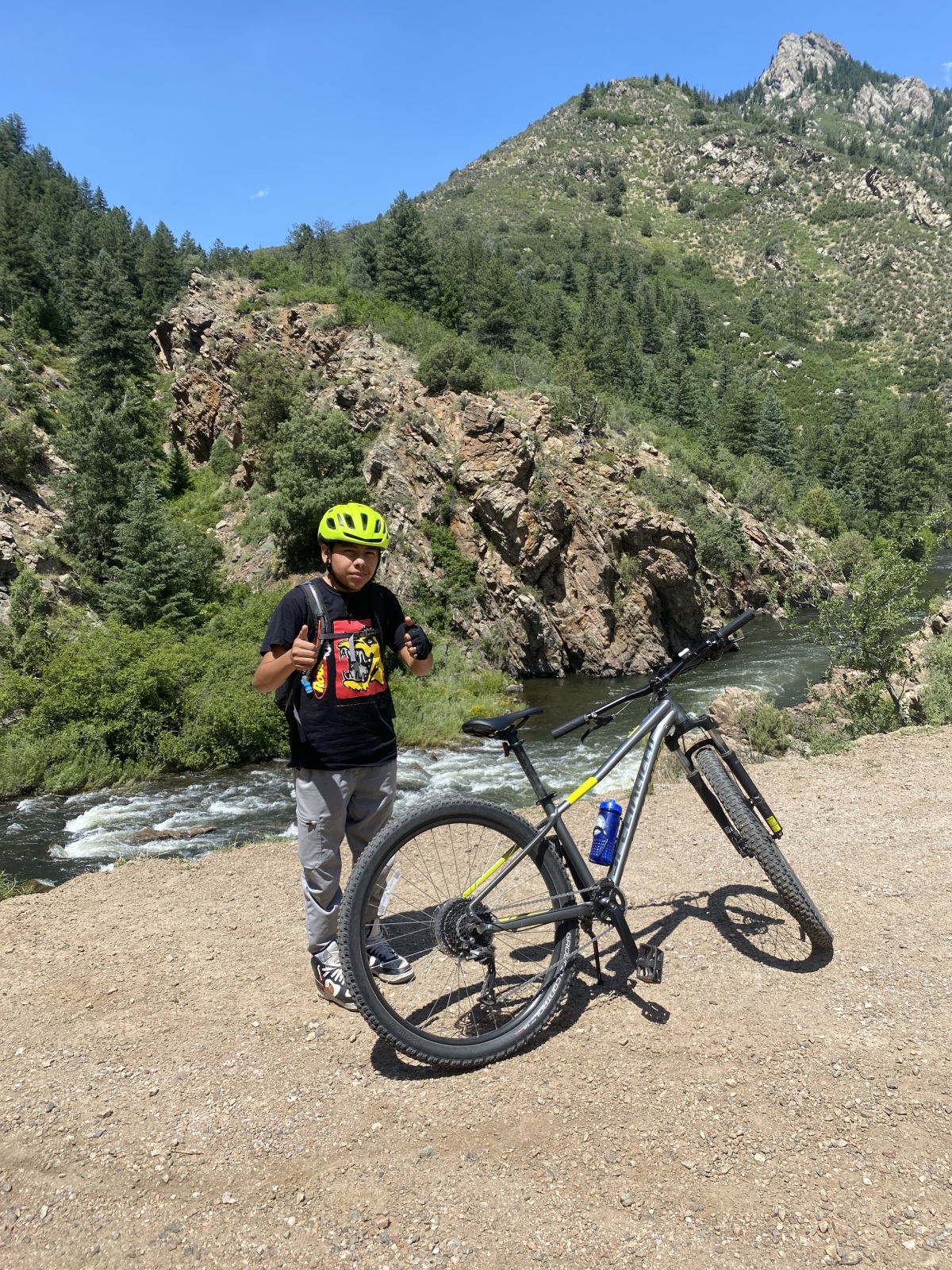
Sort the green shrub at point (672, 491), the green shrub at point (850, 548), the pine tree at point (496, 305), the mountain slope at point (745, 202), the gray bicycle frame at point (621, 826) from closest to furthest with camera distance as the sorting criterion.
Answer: the gray bicycle frame at point (621, 826)
the green shrub at point (672, 491)
the pine tree at point (496, 305)
the green shrub at point (850, 548)
the mountain slope at point (745, 202)

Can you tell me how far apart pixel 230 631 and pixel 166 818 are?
30.3ft

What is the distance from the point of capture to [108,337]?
35156 millimetres

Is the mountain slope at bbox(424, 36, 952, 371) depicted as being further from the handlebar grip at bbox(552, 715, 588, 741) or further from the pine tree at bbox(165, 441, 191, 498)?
the handlebar grip at bbox(552, 715, 588, 741)

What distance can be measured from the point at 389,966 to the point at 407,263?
4057 centimetres

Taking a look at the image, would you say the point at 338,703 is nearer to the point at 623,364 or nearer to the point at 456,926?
the point at 456,926

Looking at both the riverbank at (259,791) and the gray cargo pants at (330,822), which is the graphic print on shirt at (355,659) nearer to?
the gray cargo pants at (330,822)

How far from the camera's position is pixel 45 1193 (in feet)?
7.85

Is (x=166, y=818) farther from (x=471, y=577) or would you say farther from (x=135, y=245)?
(x=135, y=245)

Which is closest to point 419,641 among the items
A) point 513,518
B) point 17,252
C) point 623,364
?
point 513,518

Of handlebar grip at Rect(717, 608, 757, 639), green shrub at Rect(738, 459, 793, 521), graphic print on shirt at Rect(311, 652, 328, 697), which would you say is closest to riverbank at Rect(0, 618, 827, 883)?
handlebar grip at Rect(717, 608, 757, 639)

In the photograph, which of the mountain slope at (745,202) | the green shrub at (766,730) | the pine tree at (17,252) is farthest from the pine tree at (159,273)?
the green shrub at (766,730)

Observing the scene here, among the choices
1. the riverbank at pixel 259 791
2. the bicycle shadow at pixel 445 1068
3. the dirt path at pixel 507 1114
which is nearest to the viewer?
the dirt path at pixel 507 1114

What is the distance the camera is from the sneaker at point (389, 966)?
3.47 m

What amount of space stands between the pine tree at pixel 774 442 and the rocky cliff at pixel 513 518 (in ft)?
108
